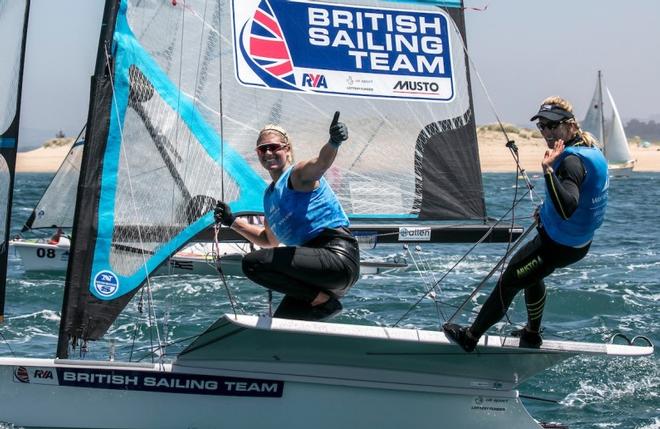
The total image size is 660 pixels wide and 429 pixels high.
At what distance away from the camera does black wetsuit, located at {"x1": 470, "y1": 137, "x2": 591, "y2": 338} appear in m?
5.38

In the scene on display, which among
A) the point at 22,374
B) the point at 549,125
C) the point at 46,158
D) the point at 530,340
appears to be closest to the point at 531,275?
the point at 530,340

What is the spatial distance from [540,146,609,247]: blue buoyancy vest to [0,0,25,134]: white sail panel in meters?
3.22

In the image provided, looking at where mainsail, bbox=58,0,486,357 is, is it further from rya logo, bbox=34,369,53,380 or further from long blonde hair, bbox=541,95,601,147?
long blonde hair, bbox=541,95,601,147

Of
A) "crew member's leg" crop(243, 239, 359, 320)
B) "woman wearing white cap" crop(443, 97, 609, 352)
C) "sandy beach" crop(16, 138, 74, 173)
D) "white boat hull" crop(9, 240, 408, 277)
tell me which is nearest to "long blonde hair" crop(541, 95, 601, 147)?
"woman wearing white cap" crop(443, 97, 609, 352)

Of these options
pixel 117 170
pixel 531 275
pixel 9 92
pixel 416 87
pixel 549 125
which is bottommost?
pixel 531 275

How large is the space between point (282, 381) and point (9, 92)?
2.41m

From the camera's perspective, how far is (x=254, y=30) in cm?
766

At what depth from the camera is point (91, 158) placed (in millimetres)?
6543

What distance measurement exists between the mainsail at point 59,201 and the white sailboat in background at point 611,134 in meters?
38.6

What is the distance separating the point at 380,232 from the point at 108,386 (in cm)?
316

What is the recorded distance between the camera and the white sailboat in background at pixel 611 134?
170ft

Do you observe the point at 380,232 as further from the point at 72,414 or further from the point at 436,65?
the point at 72,414

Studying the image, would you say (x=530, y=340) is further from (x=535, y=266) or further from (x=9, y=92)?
(x=9, y=92)

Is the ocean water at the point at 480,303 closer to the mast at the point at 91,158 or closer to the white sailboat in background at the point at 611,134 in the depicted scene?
the mast at the point at 91,158
